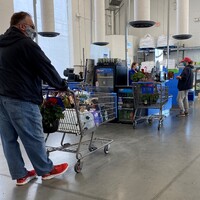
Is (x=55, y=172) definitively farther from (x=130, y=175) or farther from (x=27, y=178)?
(x=130, y=175)

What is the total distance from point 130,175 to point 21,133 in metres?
1.24

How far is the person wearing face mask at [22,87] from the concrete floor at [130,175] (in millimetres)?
274

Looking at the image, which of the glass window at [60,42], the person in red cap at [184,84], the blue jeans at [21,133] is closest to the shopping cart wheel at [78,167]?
the blue jeans at [21,133]

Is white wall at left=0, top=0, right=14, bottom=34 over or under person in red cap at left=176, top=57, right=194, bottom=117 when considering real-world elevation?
over

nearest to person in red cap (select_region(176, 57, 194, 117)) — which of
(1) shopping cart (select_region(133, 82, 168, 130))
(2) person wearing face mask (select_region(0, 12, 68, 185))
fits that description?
(1) shopping cart (select_region(133, 82, 168, 130))

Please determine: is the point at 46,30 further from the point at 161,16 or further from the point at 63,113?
the point at 161,16

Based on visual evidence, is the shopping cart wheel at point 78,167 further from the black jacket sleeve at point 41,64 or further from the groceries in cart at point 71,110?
the black jacket sleeve at point 41,64

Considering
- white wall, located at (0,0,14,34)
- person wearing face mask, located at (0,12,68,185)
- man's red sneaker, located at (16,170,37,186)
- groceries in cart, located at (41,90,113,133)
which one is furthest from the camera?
white wall, located at (0,0,14,34)

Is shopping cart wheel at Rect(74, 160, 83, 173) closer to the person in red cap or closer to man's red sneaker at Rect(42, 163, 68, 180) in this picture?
man's red sneaker at Rect(42, 163, 68, 180)

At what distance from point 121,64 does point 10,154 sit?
3893 millimetres

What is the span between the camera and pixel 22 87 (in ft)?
7.44

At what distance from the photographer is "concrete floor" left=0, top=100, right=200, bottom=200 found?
7.57 ft

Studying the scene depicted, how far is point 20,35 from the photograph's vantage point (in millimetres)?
2299

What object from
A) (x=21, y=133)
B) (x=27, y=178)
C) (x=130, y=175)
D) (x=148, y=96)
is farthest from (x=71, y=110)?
(x=148, y=96)
